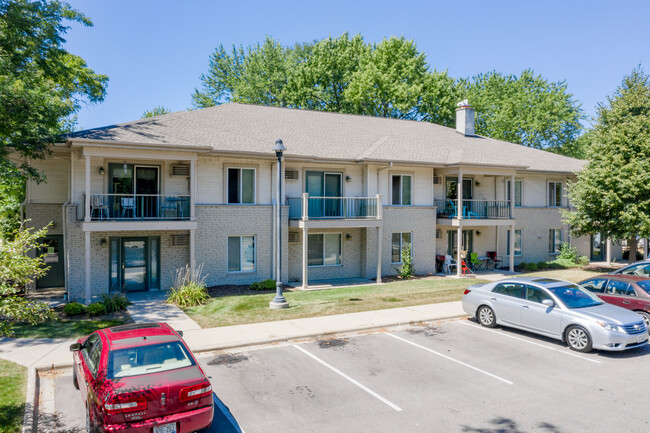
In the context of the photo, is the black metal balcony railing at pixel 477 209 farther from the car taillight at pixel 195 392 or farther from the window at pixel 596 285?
the car taillight at pixel 195 392

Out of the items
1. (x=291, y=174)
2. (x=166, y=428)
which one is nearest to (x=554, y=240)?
(x=291, y=174)

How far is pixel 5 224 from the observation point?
63.1ft

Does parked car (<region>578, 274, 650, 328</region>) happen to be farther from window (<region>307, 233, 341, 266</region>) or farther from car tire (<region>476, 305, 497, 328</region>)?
window (<region>307, 233, 341, 266</region>)

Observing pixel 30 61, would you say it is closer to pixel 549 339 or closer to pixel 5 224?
pixel 5 224

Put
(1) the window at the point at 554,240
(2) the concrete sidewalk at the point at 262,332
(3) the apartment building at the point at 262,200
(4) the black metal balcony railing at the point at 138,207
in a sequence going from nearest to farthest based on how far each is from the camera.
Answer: (2) the concrete sidewalk at the point at 262,332, (4) the black metal balcony railing at the point at 138,207, (3) the apartment building at the point at 262,200, (1) the window at the point at 554,240

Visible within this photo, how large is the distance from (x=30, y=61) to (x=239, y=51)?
33.1 m

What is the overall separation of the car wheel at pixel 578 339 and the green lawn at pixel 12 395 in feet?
36.5

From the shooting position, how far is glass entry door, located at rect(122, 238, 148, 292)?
17141 millimetres

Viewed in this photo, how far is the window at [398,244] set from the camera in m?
22.0

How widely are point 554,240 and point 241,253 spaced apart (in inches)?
765

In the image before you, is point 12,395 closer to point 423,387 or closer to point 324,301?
point 423,387

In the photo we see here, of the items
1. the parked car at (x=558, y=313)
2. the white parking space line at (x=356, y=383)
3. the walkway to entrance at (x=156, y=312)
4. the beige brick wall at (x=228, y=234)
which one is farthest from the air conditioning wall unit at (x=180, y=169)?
the parked car at (x=558, y=313)

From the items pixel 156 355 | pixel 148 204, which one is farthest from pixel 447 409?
pixel 148 204

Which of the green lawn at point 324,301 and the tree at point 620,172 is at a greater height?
the tree at point 620,172
